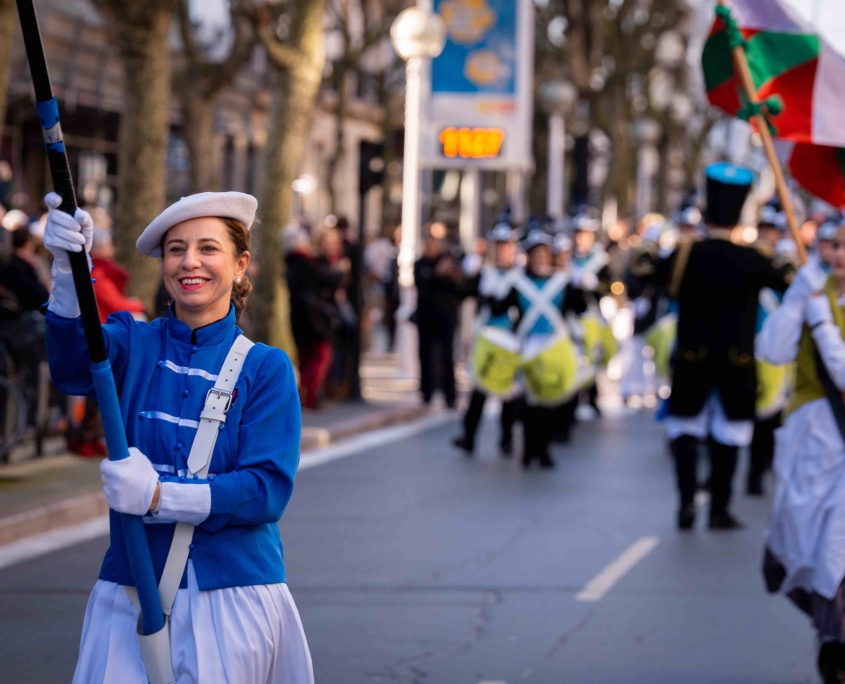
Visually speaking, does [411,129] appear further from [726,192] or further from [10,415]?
[726,192]

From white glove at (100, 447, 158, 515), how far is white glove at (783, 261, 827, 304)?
3933 millimetres

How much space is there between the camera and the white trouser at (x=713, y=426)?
10234 millimetres

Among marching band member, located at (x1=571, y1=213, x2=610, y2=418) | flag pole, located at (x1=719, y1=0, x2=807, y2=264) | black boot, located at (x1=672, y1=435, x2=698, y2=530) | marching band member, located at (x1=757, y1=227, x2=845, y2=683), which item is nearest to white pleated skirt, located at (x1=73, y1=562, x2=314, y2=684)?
marching band member, located at (x1=757, y1=227, x2=845, y2=683)

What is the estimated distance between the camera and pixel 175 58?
32625mm

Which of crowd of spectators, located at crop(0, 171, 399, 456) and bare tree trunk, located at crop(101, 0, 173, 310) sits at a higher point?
bare tree trunk, located at crop(101, 0, 173, 310)

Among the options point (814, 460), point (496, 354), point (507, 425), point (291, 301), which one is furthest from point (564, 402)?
point (814, 460)

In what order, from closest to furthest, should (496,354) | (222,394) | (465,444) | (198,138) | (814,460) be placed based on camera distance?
(222,394)
(814,460)
(496,354)
(465,444)
(198,138)

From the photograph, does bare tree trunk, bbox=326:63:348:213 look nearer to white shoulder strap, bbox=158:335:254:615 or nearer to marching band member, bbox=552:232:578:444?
marching band member, bbox=552:232:578:444

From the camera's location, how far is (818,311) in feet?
21.9

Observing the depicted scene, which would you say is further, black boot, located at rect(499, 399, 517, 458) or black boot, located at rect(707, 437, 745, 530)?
black boot, located at rect(499, 399, 517, 458)

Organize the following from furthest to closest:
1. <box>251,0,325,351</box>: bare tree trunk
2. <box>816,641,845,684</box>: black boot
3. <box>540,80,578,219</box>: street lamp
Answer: <box>540,80,578,219</box>: street lamp < <box>251,0,325,351</box>: bare tree trunk < <box>816,641,845,684</box>: black boot

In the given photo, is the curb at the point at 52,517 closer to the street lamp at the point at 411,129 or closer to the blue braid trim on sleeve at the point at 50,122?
the blue braid trim on sleeve at the point at 50,122

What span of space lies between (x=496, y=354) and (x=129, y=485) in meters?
10.8

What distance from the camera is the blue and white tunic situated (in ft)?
11.7
